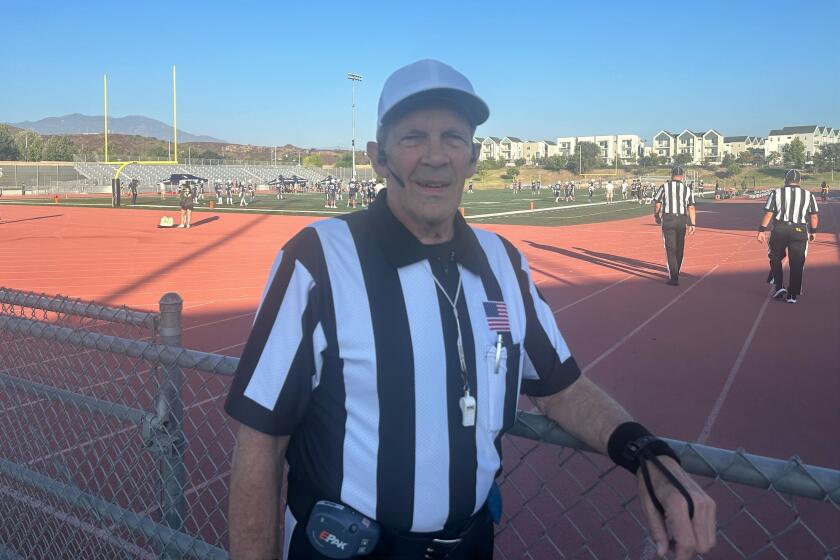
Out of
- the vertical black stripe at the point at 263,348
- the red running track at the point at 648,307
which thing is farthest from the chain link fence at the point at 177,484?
the red running track at the point at 648,307

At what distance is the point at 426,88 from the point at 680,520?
117 centimetres

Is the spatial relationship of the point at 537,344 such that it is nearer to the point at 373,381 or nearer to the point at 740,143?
the point at 373,381

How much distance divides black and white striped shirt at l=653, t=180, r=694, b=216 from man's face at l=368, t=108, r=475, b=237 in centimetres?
1228

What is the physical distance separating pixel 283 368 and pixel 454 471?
1.57 feet

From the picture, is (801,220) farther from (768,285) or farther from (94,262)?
(94,262)

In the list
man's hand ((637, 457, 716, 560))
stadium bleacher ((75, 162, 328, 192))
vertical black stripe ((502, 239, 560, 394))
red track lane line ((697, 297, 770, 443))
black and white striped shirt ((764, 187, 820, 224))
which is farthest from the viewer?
stadium bleacher ((75, 162, 328, 192))

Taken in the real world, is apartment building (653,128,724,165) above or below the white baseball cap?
above

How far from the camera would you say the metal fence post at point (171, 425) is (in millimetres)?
2656

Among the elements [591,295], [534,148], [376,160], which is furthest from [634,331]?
[534,148]

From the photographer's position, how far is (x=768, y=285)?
530 inches

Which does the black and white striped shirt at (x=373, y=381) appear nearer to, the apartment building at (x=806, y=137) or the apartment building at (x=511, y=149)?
the apartment building at (x=806, y=137)

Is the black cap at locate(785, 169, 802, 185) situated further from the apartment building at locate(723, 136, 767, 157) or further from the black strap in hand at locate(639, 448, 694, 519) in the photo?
→ the apartment building at locate(723, 136, 767, 157)

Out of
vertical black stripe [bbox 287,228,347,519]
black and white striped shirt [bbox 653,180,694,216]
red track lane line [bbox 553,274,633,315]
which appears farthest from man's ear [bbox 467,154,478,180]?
black and white striped shirt [bbox 653,180,694,216]

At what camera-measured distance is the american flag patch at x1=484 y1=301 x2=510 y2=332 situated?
1.88 m
